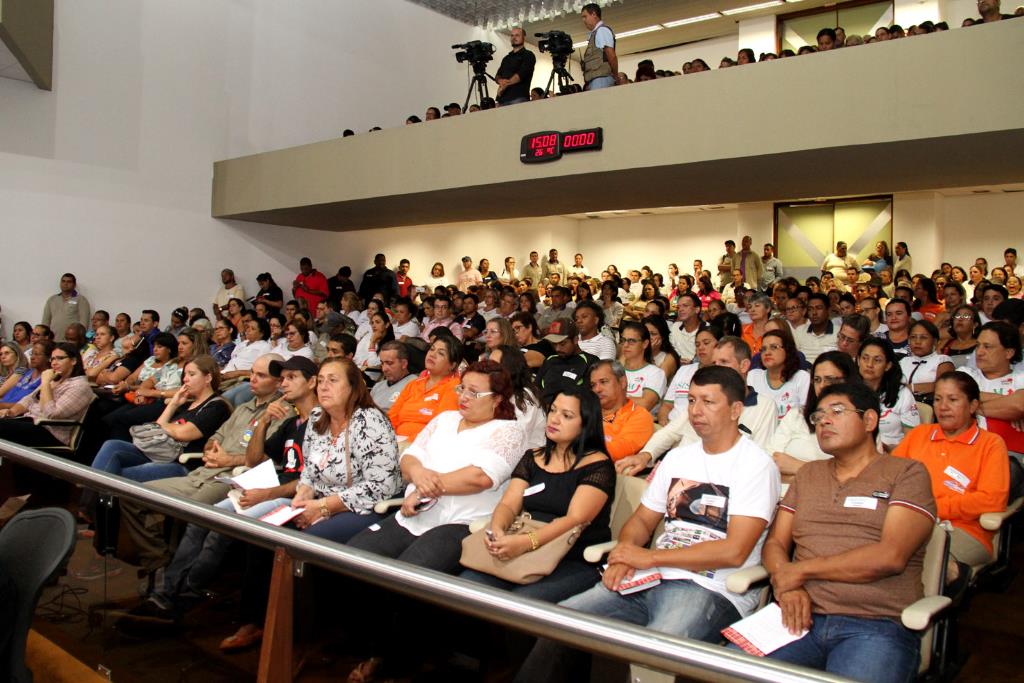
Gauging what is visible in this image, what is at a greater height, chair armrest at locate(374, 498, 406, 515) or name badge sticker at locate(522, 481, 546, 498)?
name badge sticker at locate(522, 481, 546, 498)

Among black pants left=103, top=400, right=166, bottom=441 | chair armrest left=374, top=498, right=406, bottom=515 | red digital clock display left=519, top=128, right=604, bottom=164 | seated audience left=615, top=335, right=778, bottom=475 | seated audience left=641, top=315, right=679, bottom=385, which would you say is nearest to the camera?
chair armrest left=374, top=498, right=406, bottom=515

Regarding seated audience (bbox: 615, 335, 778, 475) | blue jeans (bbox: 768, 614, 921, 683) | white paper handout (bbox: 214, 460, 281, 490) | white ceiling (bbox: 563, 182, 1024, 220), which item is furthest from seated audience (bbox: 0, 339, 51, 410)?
white ceiling (bbox: 563, 182, 1024, 220)

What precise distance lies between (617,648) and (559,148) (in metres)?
6.19

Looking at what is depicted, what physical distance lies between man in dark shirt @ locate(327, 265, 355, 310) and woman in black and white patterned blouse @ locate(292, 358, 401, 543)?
8185 millimetres

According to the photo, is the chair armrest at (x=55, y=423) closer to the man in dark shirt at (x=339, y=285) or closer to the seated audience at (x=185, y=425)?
the seated audience at (x=185, y=425)

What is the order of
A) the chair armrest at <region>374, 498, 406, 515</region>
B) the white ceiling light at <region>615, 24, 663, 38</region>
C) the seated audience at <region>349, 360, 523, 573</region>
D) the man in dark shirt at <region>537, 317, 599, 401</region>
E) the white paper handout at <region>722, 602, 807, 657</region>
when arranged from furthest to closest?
the white ceiling light at <region>615, 24, 663, 38</region>
the man in dark shirt at <region>537, 317, 599, 401</region>
the chair armrest at <region>374, 498, 406, 515</region>
the seated audience at <region>349, 360, 523, 573</region>
the white paper handout at <region>722, 602, 807, 657</region>

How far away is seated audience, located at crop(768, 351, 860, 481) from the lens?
3.16 metres

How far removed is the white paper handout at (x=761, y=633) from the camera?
6.60 feet

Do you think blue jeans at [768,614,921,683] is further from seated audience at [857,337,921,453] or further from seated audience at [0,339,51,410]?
seated audience at [0,339,51,410]

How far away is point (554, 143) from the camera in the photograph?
706cm

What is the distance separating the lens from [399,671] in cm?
172

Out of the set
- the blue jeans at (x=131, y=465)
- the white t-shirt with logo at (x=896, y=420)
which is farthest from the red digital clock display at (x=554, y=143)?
the blue jeans at (x=131, y=465)

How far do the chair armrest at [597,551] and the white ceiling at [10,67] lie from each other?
822 cm

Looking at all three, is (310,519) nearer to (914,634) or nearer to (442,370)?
(442,370)
